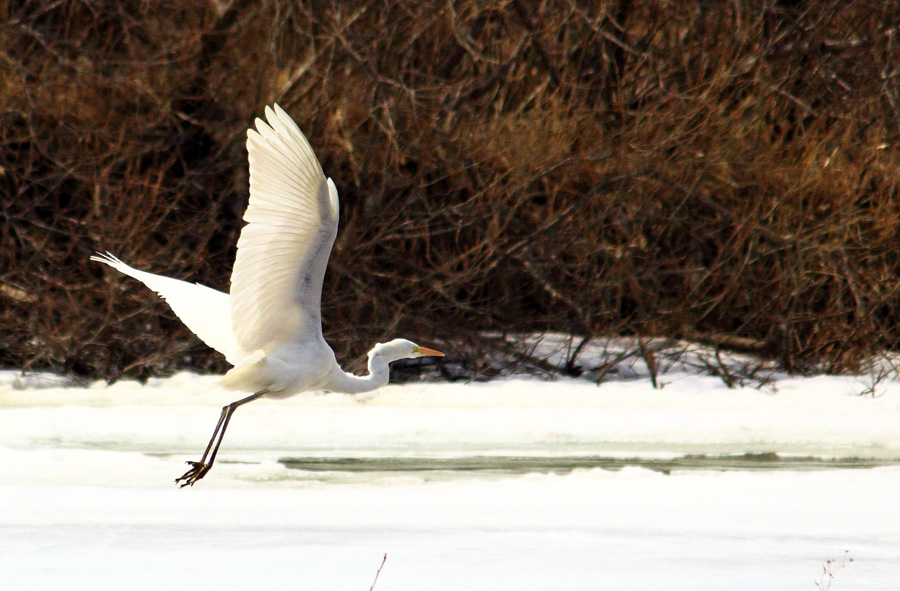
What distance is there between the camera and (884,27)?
12828 mm

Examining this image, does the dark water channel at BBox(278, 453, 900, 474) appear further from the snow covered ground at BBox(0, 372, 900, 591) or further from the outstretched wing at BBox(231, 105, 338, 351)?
the outstretched wing at BBox(231, 105, 338, 351)

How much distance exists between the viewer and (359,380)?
21.4ft

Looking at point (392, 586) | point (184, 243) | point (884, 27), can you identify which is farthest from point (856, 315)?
point (392, 586)

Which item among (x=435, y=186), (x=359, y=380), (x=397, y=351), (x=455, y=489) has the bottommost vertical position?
(x=455, y=489)

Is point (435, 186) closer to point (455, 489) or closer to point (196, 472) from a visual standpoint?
point (455, 489)

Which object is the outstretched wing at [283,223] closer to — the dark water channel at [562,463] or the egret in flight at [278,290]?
the egret in flight at [278,290]

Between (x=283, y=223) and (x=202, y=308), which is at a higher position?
(x=283, y=223)

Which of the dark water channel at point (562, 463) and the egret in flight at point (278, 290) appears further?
the dark water channel at point (562, 463)

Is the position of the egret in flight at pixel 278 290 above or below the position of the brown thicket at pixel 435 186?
below

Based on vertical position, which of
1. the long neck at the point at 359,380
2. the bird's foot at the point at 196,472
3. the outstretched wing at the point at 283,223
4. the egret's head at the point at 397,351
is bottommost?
the bird's foot at the point at 196,472

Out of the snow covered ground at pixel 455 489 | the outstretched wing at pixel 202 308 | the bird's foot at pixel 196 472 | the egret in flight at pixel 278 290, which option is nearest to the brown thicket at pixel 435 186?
the snow covered ground at pixel 455 489

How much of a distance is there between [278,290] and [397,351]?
54.8 inches

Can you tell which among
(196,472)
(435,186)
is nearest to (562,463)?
(196,472)

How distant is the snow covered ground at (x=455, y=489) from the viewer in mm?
4613
